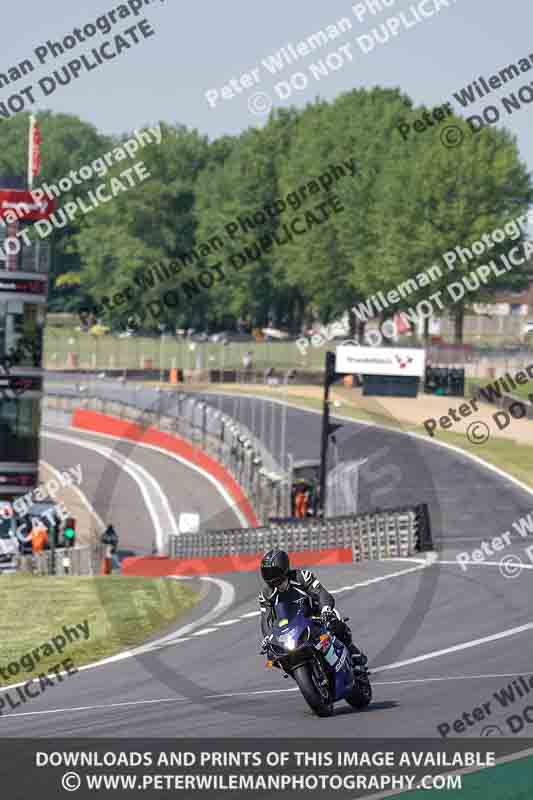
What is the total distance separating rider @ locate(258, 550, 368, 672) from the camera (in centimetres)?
1185

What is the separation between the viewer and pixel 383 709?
12547mm

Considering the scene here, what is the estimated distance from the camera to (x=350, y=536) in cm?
3256

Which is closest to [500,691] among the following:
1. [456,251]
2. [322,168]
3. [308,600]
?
[308,600]

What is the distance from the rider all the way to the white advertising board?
41853 mm

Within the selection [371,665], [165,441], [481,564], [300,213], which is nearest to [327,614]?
[371,665]

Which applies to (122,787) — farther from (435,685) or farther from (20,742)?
(435,685)

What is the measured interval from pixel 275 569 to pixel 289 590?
0.96 feet

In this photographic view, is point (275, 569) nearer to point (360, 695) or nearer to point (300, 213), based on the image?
point (360, 695)

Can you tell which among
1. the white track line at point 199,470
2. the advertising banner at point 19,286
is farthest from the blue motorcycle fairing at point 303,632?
the white track line at point 199,470

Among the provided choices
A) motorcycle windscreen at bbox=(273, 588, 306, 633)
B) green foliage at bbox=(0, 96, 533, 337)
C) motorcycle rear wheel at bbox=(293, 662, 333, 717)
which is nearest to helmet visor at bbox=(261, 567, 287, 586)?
motorcycle windscreen at bbox=(273, 588, 306, 633)

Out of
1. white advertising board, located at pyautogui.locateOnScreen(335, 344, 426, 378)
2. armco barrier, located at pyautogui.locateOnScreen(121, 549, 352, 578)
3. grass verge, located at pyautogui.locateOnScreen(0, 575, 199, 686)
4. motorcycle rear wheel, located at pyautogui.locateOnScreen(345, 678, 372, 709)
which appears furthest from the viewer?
white advertising board, located at pyautogui.locateOnScreen(335, 344, 426, 378)

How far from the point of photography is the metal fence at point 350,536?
30.9 m

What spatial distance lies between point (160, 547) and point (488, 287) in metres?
51.4

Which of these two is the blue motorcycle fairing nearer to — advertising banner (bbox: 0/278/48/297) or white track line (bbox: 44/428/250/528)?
advertising banner (bbox: 0/278/48/297)
